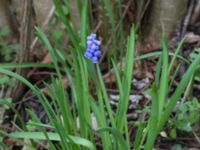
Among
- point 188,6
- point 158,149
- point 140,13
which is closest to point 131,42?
point 158,149

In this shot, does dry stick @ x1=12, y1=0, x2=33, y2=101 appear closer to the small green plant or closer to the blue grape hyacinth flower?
the small green plant

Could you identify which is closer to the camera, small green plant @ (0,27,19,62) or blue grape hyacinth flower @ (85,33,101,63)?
blue grape hyacinth flower @ (85,33,101,63)

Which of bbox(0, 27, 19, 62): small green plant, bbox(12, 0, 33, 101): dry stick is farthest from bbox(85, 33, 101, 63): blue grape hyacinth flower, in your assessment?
bbox(0, 27, 19, 62): small green plant

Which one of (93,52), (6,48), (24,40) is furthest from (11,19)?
(93,52)

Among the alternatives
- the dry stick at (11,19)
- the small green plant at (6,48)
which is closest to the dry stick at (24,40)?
the small green plant at (6,48)

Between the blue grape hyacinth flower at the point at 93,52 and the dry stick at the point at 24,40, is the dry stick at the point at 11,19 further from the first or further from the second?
the blue grape hyacinth flower at the point at 93,52

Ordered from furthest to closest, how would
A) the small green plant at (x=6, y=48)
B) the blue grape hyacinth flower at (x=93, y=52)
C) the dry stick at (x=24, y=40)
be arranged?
the small green plant at (x=6, y=48), the dry stick at (x=24, y=40), the blue grape hyacinth flower at (x=93, y=52)

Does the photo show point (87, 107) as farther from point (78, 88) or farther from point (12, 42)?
point (12, 42)

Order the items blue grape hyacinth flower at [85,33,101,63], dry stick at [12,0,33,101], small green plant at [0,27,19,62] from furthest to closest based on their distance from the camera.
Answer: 1. small green plant at [0,27,19,62]
2. dry stick at [12,0,33,101]
3. blue grape hyacinth flower at [85,33,101,63]
